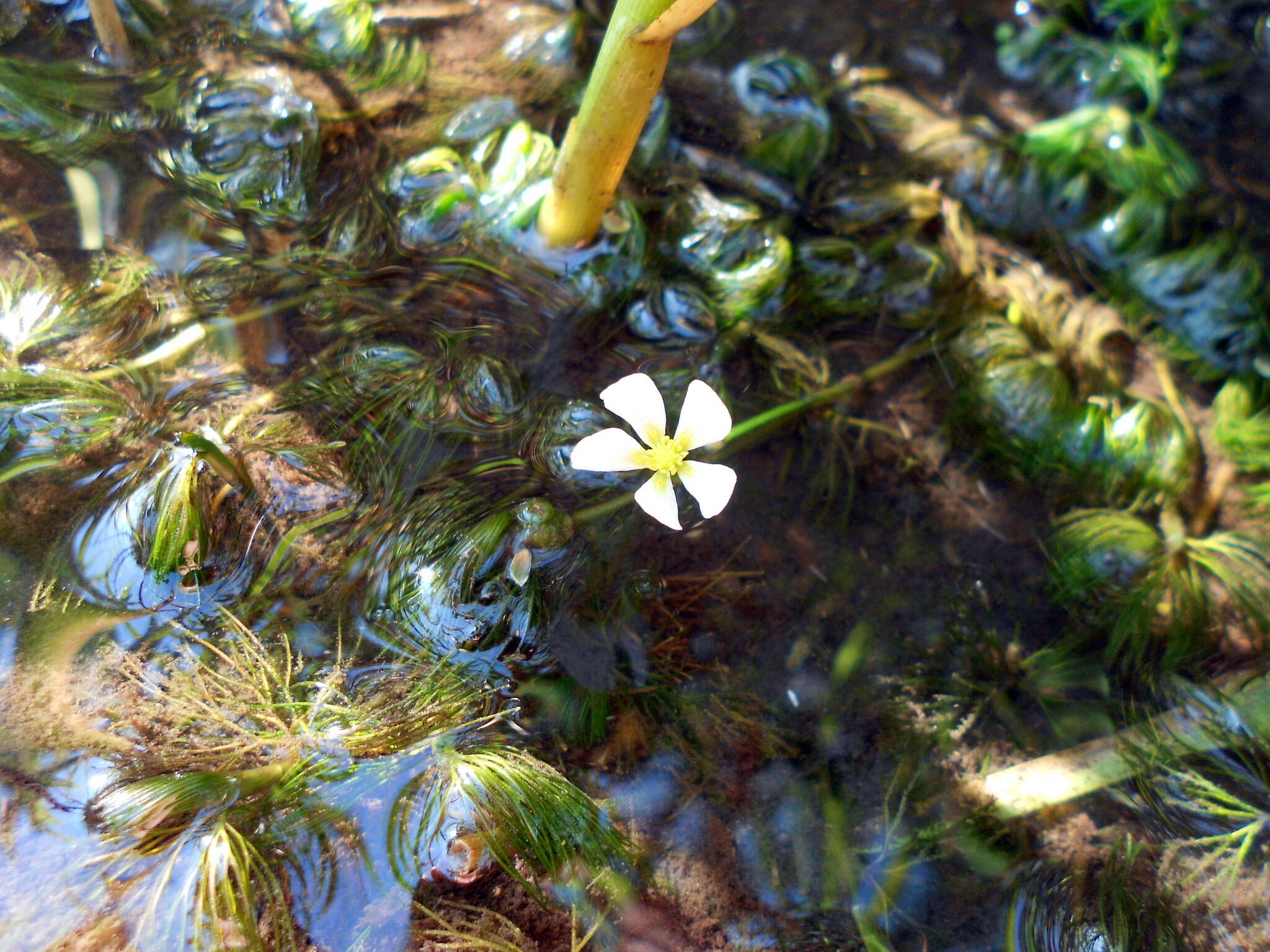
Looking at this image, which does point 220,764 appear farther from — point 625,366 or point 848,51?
point 848,51

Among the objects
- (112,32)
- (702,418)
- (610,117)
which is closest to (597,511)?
(702,418)

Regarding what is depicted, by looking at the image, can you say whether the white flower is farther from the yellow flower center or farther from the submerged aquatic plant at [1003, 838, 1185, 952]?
the submerged aquatic plant at [1003, 838, 1185, 952]

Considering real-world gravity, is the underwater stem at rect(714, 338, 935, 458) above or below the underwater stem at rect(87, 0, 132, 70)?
below

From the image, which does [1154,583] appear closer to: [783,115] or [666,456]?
[666,456]

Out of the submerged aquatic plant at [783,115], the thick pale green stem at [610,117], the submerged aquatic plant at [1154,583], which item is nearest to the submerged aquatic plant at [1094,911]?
the submerged aquatic plant at [1154,583]

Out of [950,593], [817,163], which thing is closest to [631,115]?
[817,163]

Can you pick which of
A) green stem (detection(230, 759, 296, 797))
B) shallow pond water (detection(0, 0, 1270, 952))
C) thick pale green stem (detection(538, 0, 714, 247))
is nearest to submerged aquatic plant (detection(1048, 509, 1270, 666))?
shallow pond water (detection(0, 0, 1270, 952))

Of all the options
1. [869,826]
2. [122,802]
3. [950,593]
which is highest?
→ [122,802]
